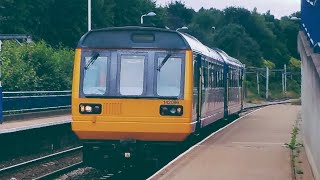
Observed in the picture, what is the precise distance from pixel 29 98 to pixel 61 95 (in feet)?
14.3

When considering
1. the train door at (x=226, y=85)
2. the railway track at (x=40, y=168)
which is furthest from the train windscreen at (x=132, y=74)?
the train door at (x=226, y=85)

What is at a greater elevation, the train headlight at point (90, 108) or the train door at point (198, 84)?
the train door at point (198, 84)

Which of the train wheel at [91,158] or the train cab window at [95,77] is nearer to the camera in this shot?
the train cab window at [95,77]

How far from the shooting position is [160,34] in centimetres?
1498

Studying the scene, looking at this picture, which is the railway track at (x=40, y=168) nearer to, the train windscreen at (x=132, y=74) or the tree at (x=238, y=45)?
the train windscreen at (x=132, y=74)

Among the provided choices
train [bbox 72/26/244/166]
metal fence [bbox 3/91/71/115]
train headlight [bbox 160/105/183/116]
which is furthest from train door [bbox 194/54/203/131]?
metal fence [bbox 3/91/71/115]

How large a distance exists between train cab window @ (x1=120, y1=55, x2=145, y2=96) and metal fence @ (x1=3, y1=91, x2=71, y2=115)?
34.5 ft

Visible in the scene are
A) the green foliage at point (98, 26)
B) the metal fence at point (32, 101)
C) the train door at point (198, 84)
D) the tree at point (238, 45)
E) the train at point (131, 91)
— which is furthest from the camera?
the tree at point (238, 45)

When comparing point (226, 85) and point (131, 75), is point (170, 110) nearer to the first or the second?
point (131, 75)

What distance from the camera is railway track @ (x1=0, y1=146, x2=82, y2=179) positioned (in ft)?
55.2

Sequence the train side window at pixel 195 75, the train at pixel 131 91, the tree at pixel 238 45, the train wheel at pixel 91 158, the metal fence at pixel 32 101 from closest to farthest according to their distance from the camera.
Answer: the train at pixel 131 91 → the train wheel at pixel 91 158 → the train side window at pixel 195 75 → the metal fence at pixel 32 101 → the tree at pixel 238 45

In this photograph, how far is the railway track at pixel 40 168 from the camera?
16828mm

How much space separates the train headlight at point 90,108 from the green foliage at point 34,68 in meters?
15.6

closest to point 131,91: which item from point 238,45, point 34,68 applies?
point 34,68
